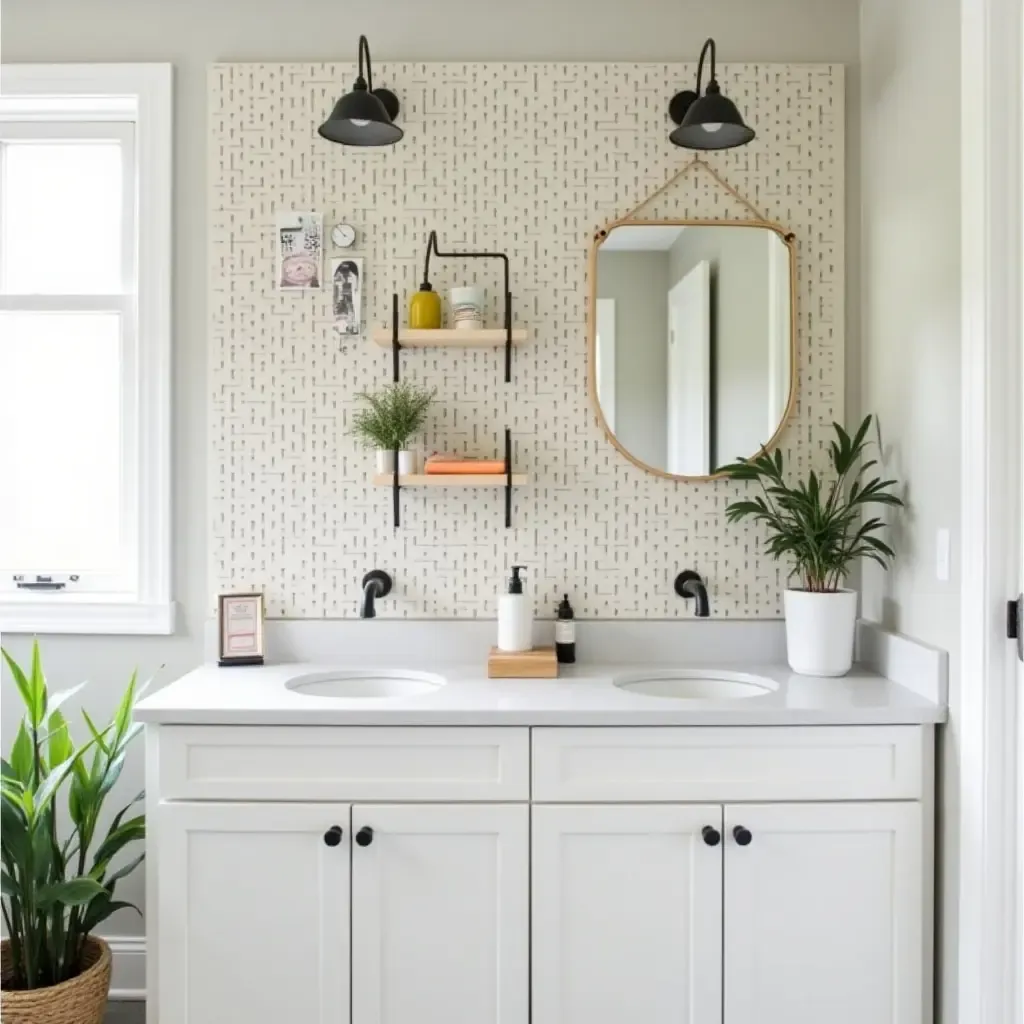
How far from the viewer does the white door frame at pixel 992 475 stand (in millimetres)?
1588

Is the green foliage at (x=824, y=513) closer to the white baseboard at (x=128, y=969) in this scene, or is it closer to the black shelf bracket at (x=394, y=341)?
the black shelf bracket at (x=394, y=341)

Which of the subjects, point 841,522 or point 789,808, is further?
point 841,522

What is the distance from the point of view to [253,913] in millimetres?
1754

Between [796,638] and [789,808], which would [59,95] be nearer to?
[796,638]

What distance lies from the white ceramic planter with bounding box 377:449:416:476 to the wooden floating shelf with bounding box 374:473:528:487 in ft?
0.08

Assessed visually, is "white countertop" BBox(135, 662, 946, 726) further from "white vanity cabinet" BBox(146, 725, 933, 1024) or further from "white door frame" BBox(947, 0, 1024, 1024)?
"white door frame" BBox(947, 0, 1024, 1024)

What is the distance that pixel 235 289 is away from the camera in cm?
226

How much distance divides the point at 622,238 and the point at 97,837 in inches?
80.9

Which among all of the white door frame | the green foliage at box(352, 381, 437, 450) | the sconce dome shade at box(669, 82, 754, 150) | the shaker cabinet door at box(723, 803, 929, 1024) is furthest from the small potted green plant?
the white door frame

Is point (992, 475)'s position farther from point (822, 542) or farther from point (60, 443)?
point (60, 443)

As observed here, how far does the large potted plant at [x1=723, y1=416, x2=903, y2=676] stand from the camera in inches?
79.7

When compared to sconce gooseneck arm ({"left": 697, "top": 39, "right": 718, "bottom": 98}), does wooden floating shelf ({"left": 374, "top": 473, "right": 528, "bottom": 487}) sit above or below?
below

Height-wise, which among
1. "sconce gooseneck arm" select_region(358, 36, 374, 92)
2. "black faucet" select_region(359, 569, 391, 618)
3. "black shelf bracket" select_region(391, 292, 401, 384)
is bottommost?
"black faucet" select_region(359, 569, 391, 618)

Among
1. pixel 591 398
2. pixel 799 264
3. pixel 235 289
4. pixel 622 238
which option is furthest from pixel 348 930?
pixel 799 264
